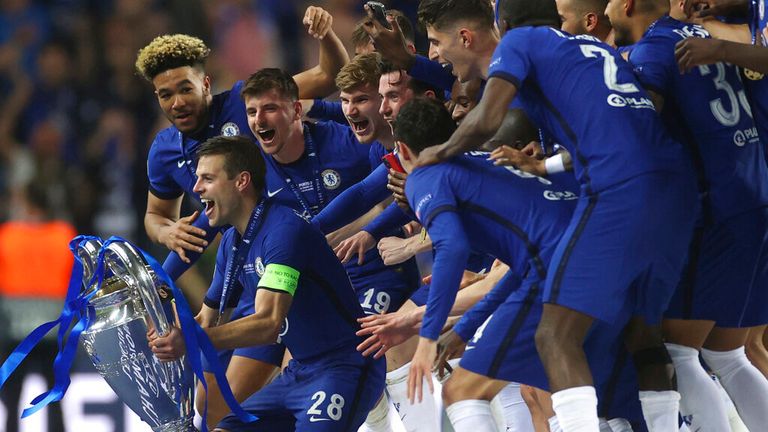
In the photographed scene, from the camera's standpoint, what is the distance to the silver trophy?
4.42m

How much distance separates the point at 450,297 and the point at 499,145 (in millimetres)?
1092

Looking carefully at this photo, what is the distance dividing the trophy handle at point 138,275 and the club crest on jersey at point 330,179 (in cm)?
195

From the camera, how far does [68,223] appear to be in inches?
342

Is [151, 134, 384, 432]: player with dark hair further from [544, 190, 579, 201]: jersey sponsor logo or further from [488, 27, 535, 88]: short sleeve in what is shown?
[488, 27, 535, 88]: short sleeve

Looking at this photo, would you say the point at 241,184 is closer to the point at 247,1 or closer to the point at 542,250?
the point at 542,250

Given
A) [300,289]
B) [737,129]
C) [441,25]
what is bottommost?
[300,289]

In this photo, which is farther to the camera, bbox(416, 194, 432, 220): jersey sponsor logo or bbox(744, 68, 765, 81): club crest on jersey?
bbox(744, 68, 765, 81): club crest on jersey

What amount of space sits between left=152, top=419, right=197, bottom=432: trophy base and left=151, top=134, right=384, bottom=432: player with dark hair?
267mm

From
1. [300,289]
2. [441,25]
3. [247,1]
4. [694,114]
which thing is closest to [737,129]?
[694,114]

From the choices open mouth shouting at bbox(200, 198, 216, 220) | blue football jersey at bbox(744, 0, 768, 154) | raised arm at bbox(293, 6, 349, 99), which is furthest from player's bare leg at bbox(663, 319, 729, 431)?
raised arm at bbox(293, 6, 349, 99)

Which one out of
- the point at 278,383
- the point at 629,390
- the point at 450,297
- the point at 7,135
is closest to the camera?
the point at 450,297

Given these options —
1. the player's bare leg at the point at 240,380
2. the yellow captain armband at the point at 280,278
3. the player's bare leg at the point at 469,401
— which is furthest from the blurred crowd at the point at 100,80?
the player's bare leg at the point at 469,401

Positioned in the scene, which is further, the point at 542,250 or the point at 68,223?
the point at 68,223

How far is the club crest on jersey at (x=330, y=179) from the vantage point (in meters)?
6.35
